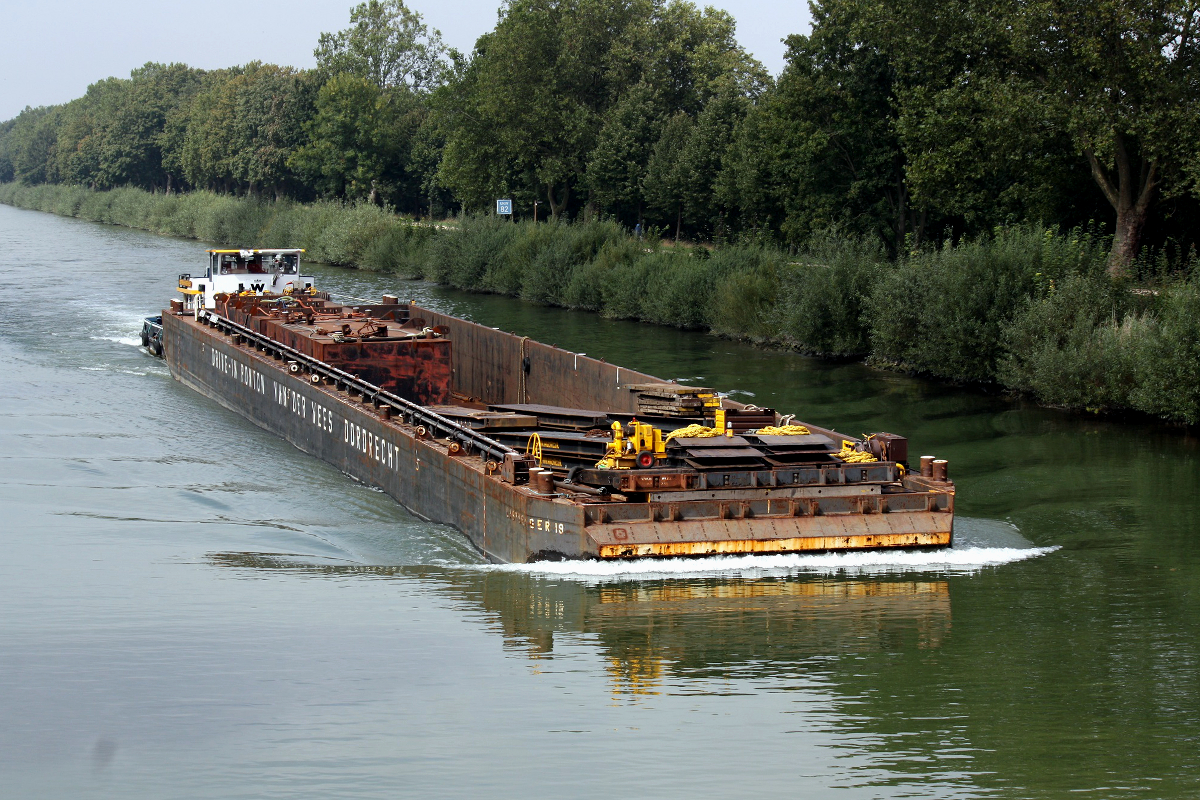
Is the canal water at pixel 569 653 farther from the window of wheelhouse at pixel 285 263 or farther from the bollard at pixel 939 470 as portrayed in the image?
the window of wheelhouse at pixel 285 263

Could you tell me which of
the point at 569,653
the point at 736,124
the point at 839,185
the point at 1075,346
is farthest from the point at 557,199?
the point at 569,653

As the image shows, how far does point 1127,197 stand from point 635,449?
28.8 metres

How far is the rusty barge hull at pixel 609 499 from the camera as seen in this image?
701 inches

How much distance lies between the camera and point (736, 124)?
70.4 meters

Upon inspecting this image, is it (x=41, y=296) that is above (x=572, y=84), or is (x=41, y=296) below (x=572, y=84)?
below

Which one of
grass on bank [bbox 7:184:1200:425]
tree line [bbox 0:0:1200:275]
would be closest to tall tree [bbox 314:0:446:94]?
tree line [bbox 0:0:1200:275]

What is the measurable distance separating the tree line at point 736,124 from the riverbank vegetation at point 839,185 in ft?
0.48

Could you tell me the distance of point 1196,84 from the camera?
124 feet

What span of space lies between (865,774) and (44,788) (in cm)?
757

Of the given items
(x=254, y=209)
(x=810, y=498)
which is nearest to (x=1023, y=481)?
(x=810, y=498)

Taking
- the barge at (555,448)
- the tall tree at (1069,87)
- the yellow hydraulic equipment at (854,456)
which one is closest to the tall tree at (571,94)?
the tall tree at (1069,87)

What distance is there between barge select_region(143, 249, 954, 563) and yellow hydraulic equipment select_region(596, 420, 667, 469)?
0.07ft

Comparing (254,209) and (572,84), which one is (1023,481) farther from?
(254,209)

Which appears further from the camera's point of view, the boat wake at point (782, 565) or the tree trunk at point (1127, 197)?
the tree trunk at point (1127, 197)
